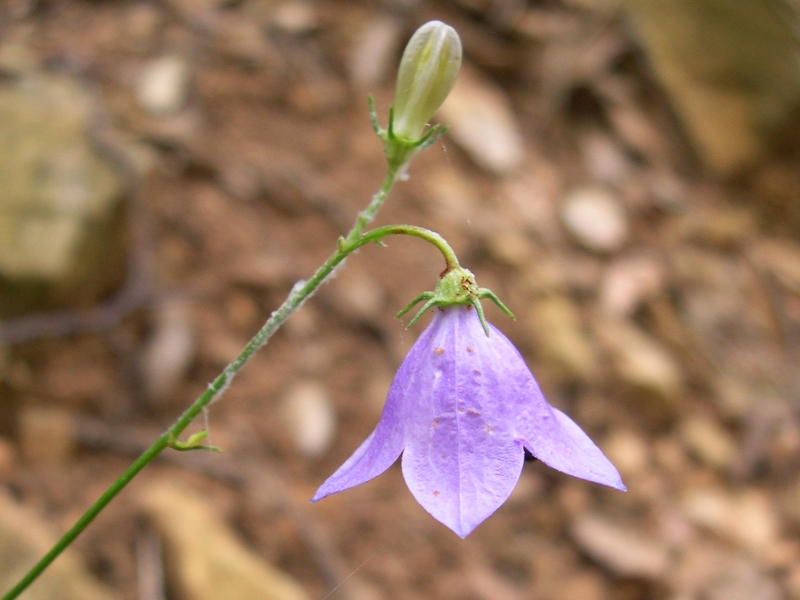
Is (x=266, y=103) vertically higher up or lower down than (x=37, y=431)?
higher up

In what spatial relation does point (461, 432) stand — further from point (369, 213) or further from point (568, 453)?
point (369, 213)

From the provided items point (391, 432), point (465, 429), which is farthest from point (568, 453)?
point (391, 432)

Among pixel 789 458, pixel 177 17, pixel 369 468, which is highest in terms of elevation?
pixel 369 468

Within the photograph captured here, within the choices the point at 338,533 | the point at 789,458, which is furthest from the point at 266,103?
the point at 789,458

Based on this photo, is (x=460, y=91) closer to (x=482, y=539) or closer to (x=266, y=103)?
(x=266, y=103)

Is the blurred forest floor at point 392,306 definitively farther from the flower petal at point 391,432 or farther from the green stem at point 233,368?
the flower petal at point 391,432

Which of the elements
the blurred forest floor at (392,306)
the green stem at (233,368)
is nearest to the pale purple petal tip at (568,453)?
the green stem at (233,368)

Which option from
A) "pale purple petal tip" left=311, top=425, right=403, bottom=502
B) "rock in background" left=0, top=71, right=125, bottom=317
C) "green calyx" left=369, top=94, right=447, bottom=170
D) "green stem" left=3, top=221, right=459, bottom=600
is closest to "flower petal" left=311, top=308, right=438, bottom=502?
"pale purple petal tip" left=311, top=425, right=403, bottom=502
